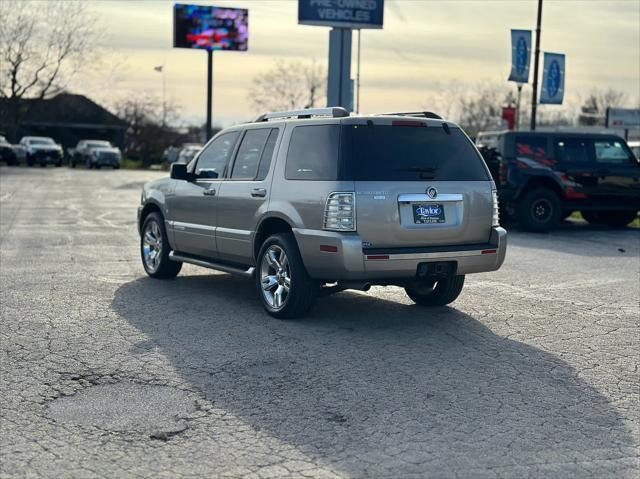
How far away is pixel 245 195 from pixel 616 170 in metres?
11.2

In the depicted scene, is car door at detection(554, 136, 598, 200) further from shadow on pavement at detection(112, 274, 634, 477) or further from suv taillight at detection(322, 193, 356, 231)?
suv taillight at detection(322, 193, 356, 231)

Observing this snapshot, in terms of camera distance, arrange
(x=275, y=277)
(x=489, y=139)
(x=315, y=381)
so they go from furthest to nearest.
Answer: (x=489, y=139) → (x=275, y=277) → (x=315, y=381)

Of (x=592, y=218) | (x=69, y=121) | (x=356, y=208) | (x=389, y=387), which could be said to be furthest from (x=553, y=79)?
(x=69, y=121)

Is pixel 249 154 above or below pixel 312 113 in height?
below

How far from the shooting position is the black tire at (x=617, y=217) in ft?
62.9

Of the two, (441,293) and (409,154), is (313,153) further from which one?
(441,293)

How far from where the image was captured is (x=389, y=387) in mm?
5887

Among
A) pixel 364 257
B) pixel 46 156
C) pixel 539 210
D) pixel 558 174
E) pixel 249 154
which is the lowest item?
pixel 46 156

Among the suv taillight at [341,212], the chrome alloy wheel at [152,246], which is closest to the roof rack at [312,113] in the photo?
the suv taillight at [341,212]

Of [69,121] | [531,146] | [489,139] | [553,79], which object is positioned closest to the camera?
[531,146]

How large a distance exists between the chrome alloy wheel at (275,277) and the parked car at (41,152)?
51.4 metres

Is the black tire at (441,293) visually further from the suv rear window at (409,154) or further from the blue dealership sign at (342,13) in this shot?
the blue dealership sign at (342,13)

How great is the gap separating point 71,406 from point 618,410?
10.9ft

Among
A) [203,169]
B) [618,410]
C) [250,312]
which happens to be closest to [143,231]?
[203,169]
